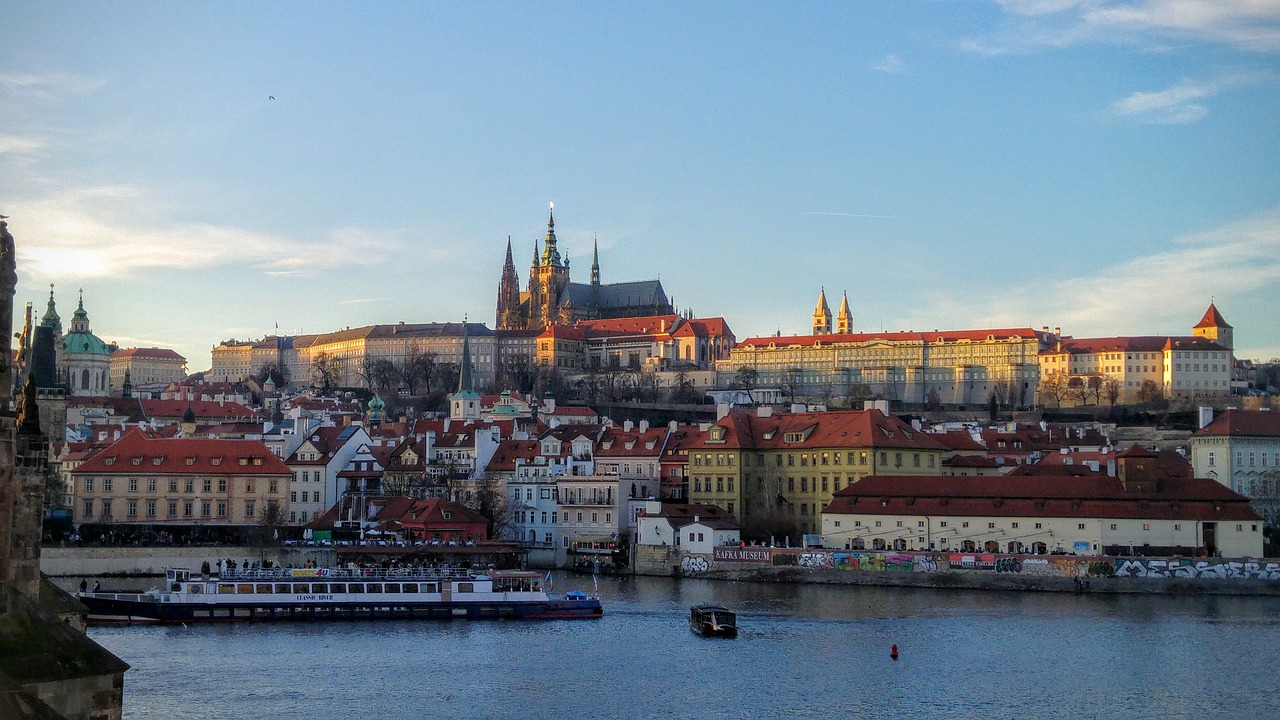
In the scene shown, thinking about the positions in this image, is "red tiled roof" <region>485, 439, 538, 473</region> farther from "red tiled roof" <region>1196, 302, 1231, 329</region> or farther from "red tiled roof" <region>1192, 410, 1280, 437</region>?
"red tiled roof" <region>1196, 302, 1231, 329</region>

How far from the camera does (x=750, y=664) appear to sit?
37.9m

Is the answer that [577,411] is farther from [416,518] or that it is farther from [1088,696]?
[1088,696]

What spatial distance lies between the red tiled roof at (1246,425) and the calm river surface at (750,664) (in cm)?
2399

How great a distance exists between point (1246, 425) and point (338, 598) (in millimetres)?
45254

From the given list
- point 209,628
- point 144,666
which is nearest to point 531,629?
point 209,628

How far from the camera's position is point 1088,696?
3381cm

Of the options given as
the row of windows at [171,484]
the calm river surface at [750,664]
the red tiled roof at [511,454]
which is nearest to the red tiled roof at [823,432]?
the red tiled roof at [511,454]

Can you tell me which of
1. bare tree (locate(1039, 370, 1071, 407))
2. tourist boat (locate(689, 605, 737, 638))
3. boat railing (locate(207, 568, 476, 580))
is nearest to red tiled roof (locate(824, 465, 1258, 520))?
boat railing (locate(207, 568, 476, 580))

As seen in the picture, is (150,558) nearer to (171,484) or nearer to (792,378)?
(171,484)

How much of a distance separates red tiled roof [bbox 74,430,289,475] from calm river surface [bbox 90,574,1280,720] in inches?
831

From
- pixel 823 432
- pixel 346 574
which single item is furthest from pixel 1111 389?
pixel 346 574

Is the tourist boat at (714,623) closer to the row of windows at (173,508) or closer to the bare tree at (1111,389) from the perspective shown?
the row of windows at (173,508)

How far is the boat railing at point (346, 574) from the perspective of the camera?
4784 cm

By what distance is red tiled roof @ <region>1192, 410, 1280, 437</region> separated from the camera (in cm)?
7244
